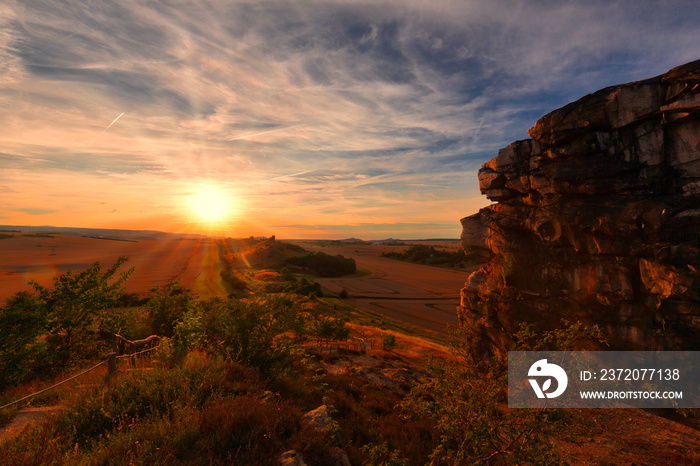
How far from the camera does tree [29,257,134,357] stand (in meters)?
11.5

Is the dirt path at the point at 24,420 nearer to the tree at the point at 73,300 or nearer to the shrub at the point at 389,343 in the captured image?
the tree at the point at 73,300

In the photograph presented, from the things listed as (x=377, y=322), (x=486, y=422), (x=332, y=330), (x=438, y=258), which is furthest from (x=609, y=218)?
(x=438, y=258)

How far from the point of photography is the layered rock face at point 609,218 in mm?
15992

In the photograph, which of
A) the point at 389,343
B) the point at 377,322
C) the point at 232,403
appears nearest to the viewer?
the point at 232,403

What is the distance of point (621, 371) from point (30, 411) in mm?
28594

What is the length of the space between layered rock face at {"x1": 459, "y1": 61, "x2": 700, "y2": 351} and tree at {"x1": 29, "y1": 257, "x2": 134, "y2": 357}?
27392mm

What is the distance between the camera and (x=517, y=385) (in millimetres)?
11289

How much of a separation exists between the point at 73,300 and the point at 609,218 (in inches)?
1170

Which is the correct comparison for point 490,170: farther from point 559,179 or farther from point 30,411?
point 30,411

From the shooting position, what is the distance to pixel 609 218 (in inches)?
729

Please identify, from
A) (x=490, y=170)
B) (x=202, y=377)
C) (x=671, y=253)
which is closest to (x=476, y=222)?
(x=490, y=170)

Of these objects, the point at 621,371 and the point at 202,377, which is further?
the point at 621,371

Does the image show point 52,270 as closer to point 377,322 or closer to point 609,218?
point 377,322

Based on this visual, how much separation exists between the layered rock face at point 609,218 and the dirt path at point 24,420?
26955 millimetres
